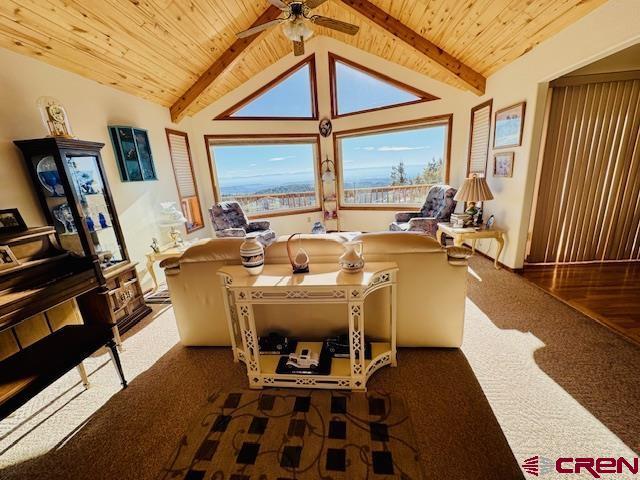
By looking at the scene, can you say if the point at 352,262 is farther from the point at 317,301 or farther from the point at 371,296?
the point at 371,296

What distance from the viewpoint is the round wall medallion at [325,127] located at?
5.48 m

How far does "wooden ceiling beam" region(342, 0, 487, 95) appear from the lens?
3322 mm

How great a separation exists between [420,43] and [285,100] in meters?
2.75

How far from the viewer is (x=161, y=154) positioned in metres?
4.00

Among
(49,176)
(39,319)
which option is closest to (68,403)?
(39,319)

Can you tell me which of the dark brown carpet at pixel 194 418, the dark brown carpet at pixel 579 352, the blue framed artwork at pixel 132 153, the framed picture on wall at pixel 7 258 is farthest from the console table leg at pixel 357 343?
the blue framed artwork at pixel 132 153

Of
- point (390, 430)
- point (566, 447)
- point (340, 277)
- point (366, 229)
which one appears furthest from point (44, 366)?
point (366, 229)

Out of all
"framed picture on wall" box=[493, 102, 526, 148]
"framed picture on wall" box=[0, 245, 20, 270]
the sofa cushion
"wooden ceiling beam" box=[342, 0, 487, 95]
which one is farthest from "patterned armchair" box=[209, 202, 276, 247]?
"framed picture on wall" box=[493, 102, 526, 148]

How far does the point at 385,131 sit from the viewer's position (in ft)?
17.0

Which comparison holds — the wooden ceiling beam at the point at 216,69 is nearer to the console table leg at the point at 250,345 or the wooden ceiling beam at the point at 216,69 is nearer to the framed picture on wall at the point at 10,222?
the framed picture on wall at the point at 10,222

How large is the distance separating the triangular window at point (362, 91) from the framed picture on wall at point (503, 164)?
5.80 ft

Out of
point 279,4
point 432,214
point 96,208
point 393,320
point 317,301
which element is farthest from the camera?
point 432,214

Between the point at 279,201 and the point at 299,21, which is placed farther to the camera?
the point at 279,201

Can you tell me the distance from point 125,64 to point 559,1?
13.8 ft
